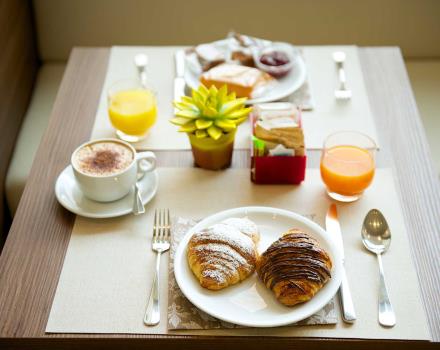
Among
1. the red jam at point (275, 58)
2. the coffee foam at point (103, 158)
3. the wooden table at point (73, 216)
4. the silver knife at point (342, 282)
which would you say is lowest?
the wooden table at point (73, 216)

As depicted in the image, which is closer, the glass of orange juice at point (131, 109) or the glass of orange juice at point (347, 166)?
the glass of orange juice at point (347, 166)


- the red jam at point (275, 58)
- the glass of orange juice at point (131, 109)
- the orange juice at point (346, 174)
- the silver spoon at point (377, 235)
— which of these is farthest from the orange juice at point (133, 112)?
the silver spoon at point (377, 235)

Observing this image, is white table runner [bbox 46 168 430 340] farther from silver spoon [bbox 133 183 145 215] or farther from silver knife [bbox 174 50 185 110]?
silver knife [bbox 174 50 185 110]

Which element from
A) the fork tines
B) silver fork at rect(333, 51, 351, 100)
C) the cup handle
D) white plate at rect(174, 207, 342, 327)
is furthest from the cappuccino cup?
silver fork at rect(333, 51, 351, 100)

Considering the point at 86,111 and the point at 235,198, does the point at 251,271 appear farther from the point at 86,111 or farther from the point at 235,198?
the point at 86,111

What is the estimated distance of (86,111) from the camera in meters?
1.86

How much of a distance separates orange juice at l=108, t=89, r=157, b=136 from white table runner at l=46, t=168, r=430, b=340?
16 cm

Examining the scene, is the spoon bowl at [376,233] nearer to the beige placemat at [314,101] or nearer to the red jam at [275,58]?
the beige placemat at [314,101]

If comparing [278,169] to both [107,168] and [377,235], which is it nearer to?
[377,235]

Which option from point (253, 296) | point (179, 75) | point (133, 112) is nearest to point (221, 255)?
point (253, 296)

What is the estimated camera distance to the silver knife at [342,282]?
1.23m

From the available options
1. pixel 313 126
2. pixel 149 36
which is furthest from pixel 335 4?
pixel 313 126

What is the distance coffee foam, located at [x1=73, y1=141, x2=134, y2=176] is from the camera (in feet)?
4.89

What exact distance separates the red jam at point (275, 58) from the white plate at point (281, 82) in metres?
0.04
